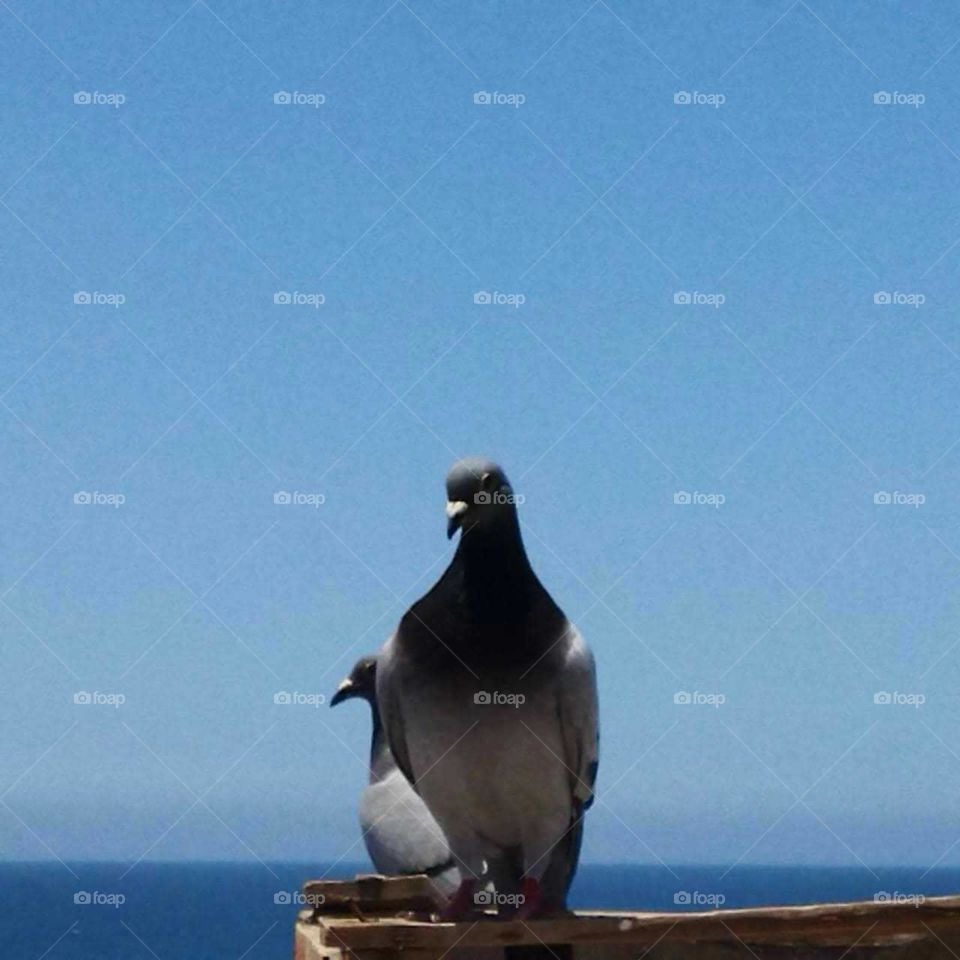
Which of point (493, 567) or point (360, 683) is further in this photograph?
point (360, 683)

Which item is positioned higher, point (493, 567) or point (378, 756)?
point (378, 756)

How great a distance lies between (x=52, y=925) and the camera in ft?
326

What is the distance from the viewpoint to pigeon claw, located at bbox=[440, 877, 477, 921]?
7.91m

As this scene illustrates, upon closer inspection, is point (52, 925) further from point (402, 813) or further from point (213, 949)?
point (402, 813)

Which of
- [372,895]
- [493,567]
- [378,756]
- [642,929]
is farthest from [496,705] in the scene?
[378,756]

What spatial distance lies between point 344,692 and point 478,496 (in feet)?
15.7

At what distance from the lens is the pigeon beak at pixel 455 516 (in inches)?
317

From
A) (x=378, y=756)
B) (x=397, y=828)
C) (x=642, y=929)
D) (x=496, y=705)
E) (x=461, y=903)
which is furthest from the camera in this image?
(x=378, y=756)

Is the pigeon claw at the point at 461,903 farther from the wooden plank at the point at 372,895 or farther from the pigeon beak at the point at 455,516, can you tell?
the pigeon beak at the point at 455,516

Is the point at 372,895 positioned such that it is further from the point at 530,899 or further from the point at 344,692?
the point at 344,692

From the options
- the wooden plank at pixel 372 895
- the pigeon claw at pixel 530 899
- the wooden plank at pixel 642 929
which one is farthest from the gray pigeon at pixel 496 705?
the wooden plank at pixel 642 929

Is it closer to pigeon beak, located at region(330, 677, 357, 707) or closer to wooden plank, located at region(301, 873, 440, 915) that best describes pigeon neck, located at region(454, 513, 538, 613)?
wooden plank, located at region(301, 873, 440, 915)

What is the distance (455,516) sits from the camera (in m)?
8.04

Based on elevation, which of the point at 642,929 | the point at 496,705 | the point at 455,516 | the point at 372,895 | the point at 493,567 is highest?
the point at 455,516
